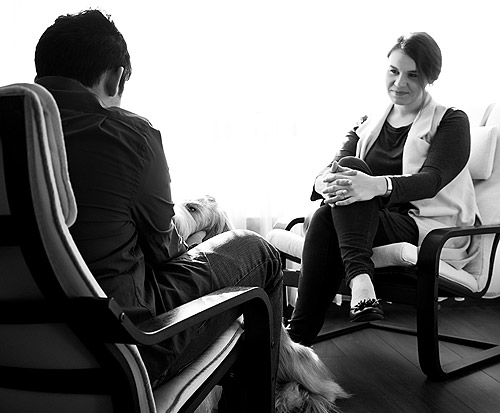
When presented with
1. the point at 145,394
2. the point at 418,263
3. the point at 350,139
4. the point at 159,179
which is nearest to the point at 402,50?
the point at 350,139

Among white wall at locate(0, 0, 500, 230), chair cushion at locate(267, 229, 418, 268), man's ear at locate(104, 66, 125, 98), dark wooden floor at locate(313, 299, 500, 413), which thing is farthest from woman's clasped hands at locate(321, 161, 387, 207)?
white wall at locate(0, 0, 500, 230)

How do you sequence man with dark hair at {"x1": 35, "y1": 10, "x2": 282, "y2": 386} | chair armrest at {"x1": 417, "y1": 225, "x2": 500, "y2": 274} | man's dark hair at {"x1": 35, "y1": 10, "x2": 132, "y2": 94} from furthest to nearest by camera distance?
chair armrest at {"x1": 417, "y1": 225, "x2": 500, "y2": 274} → man's dark hair at {"x1": 35, "y1": 10, "x2": 132, "y2": 94} → man with dark hair at {"x1": 35, "y1": 10, "x2": 282, "y2": 386}

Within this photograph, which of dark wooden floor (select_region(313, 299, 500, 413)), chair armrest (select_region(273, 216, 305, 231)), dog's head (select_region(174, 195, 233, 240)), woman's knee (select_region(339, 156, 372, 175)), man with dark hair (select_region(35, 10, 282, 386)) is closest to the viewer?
man with dark hair (select_region(35, 10, 282, 386))

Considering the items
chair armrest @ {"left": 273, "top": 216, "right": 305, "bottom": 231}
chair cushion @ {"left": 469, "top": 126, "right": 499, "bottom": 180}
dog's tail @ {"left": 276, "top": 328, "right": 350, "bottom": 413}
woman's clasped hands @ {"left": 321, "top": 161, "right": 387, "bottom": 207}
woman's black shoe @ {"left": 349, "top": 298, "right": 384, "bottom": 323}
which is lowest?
dog's tail @ {"left": 276, "top": 328, "right": 350, "bottom": 413}

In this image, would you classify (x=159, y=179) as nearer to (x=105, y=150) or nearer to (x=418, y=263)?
(x=105, y=150)

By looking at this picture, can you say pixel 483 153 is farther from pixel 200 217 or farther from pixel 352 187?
pixel 200 217

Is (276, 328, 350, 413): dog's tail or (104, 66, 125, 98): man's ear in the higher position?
(104, 66, 125, 98): man's ear

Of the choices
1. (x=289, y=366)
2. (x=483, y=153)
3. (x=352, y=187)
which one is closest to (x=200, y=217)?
(x=289, y=366)

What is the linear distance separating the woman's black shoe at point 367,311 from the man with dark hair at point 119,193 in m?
0.68

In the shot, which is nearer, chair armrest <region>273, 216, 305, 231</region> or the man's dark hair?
the man's dark hair

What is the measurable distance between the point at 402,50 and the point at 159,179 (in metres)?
1.47

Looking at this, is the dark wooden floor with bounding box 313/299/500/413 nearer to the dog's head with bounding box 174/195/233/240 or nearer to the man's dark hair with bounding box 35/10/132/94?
the dog's head with bounding box 174/195/233/240

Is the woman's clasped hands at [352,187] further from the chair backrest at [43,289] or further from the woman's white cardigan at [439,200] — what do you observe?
the chair backrest at [43,289]

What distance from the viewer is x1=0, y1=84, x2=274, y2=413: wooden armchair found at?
833 mm
